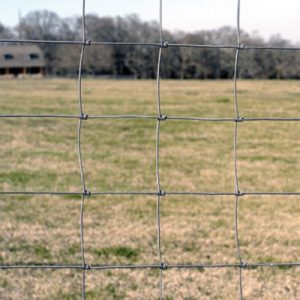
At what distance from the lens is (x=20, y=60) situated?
28875 millimetres

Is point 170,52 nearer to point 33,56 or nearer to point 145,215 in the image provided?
point 145,215

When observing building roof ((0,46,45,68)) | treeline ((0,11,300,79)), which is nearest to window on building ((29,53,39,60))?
building roof ((0,46,45,68))

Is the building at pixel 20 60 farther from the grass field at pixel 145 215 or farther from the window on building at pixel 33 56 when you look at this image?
the grass field at pixel 145 215

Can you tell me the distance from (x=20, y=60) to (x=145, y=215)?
26.2 metres

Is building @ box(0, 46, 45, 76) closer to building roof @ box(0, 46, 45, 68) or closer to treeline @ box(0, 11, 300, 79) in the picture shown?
building roof @ box(0, 46, 45, 68)

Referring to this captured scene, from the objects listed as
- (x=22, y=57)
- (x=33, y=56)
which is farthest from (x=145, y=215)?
(x=33, y=56)

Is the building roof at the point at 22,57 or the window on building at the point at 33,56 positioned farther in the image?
the window on building at the point at 33,56

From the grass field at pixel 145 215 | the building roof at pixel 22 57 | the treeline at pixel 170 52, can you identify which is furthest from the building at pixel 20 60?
the grass field at pixel 145 215

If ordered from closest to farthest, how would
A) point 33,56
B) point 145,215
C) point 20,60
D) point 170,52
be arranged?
point 145,215 → point 170,52 → point 20,60 → point 33,56

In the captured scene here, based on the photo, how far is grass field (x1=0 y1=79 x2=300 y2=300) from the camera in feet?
9.46

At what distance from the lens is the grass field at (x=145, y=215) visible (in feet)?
9.46

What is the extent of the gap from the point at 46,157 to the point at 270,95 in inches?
489

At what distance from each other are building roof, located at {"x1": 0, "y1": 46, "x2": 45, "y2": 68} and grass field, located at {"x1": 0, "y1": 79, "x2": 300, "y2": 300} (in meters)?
18.6

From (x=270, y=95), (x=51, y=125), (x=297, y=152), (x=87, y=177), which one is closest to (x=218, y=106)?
(x=270, y=95)
